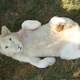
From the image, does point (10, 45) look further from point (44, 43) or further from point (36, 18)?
point (36, 18)

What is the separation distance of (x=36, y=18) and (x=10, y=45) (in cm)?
57

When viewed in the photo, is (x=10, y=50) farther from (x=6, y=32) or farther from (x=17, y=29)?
(x=17, y=29)

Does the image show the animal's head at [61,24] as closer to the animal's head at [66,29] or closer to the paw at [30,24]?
the animal's head at [66,29]

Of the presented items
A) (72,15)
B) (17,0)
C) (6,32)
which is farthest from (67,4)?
(6,32)

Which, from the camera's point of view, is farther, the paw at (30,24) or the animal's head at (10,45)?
the paw at (30,24)

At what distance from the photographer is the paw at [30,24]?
11.3 ft

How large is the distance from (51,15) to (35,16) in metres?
0.15

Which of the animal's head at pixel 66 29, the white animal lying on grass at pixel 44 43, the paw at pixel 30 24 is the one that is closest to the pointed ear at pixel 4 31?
the white animal lying on grass at pixel 44 43

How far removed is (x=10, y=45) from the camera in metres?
3.29

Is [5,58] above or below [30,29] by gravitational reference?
below

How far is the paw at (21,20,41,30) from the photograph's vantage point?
345 centimetres

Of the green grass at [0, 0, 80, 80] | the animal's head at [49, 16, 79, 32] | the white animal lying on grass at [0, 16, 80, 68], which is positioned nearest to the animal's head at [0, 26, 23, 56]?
the white animal lying on grass at [0, 16, 80, 68]

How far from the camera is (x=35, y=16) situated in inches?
148

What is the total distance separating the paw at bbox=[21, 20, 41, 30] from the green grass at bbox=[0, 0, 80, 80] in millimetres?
198
